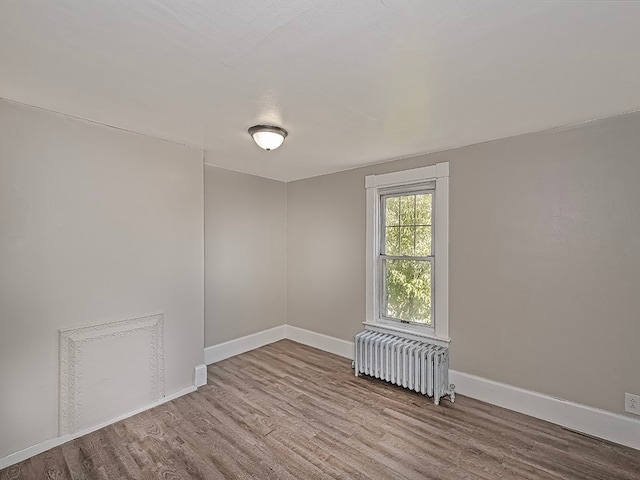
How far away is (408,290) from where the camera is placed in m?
3.65

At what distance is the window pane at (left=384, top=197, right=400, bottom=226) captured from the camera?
377 cm

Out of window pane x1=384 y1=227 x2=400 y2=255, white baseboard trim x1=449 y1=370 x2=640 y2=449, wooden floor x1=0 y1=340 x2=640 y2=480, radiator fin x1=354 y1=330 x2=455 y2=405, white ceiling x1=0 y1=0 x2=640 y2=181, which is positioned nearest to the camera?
white ceiling x1=0 y1=0 x2=640 y2=181

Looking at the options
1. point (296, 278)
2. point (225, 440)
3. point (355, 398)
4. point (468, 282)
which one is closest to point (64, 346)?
point (225, 440)

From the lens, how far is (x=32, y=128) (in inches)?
91.0

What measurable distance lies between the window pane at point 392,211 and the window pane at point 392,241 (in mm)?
85

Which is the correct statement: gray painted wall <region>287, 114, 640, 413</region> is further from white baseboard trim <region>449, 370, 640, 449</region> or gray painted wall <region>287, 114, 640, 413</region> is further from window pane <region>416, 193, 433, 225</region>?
window pane <region>416, 193, 433, 225</region>

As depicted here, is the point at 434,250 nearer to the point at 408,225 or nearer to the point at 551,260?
the point at 408,225

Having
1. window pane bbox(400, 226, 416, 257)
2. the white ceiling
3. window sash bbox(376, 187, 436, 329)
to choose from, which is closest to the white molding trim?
window sash bbox(376, 187, 436, 329)

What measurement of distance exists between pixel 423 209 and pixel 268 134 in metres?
1.94

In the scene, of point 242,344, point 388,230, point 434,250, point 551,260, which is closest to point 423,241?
point 434,250

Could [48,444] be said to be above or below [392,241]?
below

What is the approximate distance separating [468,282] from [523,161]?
124cm

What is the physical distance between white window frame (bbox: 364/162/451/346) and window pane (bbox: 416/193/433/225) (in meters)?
0.12

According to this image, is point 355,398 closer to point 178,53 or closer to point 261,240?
point 261,240
